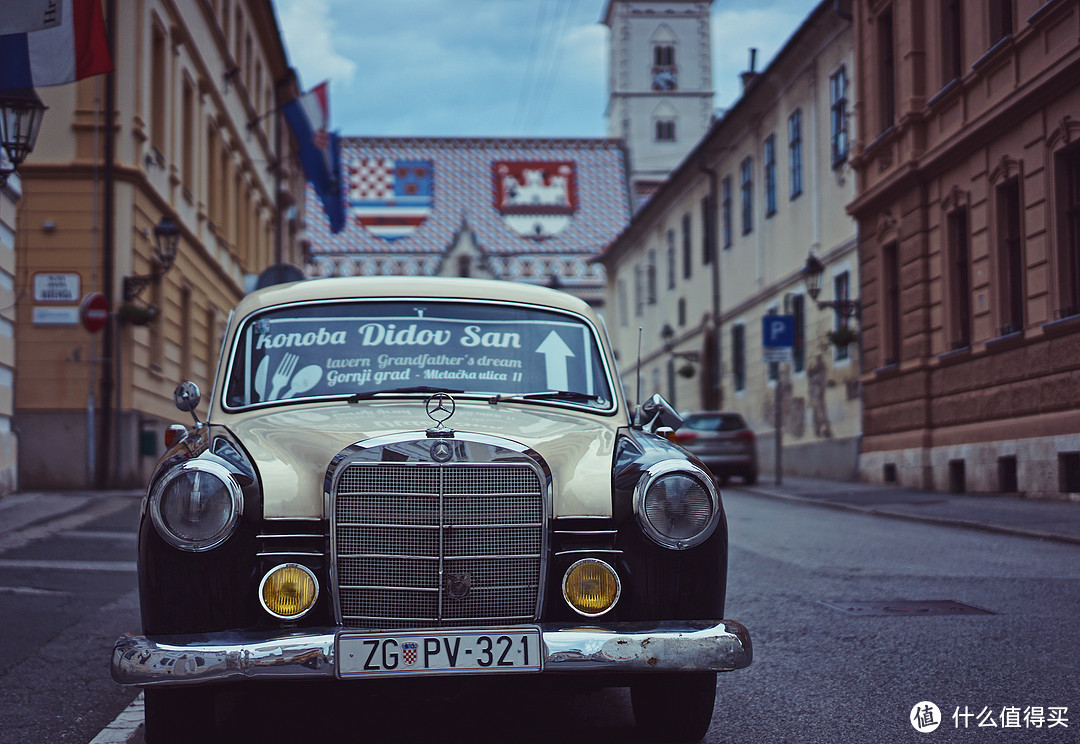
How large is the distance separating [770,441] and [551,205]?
55.2 meters

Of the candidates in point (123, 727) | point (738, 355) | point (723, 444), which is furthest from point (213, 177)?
point (123, 727)

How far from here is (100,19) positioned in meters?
12.0

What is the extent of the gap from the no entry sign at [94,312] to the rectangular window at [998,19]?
1289 centimetres

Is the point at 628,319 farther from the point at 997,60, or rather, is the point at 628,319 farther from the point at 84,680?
Answer: the point at 84,680

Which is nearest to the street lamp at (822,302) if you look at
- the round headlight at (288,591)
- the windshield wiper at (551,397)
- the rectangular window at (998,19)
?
the rectangular window at (998,19)

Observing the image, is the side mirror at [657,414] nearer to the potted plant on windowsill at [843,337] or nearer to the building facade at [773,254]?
the building facade at [773,254]

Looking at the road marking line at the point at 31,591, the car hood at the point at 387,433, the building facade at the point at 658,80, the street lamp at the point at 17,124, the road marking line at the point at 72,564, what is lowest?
the road marking line at the point at 31,591

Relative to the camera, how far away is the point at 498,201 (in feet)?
274

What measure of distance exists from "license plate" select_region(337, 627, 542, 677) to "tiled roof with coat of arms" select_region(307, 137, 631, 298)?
77415 millimetres

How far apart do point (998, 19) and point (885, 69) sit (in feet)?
15.2

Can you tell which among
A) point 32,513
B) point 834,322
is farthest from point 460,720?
point 834,322

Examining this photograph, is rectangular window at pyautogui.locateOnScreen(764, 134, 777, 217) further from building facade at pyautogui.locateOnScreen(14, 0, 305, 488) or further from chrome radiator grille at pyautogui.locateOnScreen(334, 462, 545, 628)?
chrome radiator grille at pyautogui.locateOnScreen(334, 462, 545, 628)

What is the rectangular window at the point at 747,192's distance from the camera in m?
32.6

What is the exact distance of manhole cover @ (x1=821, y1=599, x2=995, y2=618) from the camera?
753 centimetres
